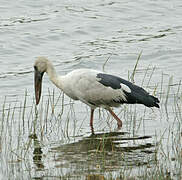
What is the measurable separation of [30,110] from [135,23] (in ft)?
27.5

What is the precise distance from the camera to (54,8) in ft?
61.0

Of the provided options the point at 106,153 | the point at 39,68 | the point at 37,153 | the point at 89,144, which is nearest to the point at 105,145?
the point at 89,144

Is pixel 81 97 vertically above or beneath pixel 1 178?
above

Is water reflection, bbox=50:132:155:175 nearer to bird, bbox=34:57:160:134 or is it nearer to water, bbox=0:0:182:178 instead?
water, bbox=0:0:182:178

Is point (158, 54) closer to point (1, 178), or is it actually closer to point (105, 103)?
point (105, 103)

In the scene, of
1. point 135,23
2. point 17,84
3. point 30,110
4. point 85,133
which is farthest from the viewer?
point 135,23

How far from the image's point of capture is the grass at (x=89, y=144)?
708cm

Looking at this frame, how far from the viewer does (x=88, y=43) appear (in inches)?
635

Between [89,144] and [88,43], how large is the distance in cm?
781

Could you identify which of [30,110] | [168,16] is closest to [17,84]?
[30,110]

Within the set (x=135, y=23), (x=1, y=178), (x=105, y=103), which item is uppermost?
(x=135, y=23)

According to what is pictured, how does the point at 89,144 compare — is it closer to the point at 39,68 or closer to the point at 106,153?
the point at 106,153

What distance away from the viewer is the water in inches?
405

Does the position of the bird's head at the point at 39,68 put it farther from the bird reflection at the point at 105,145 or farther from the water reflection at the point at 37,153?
the bird reflection at the point at 105,145
